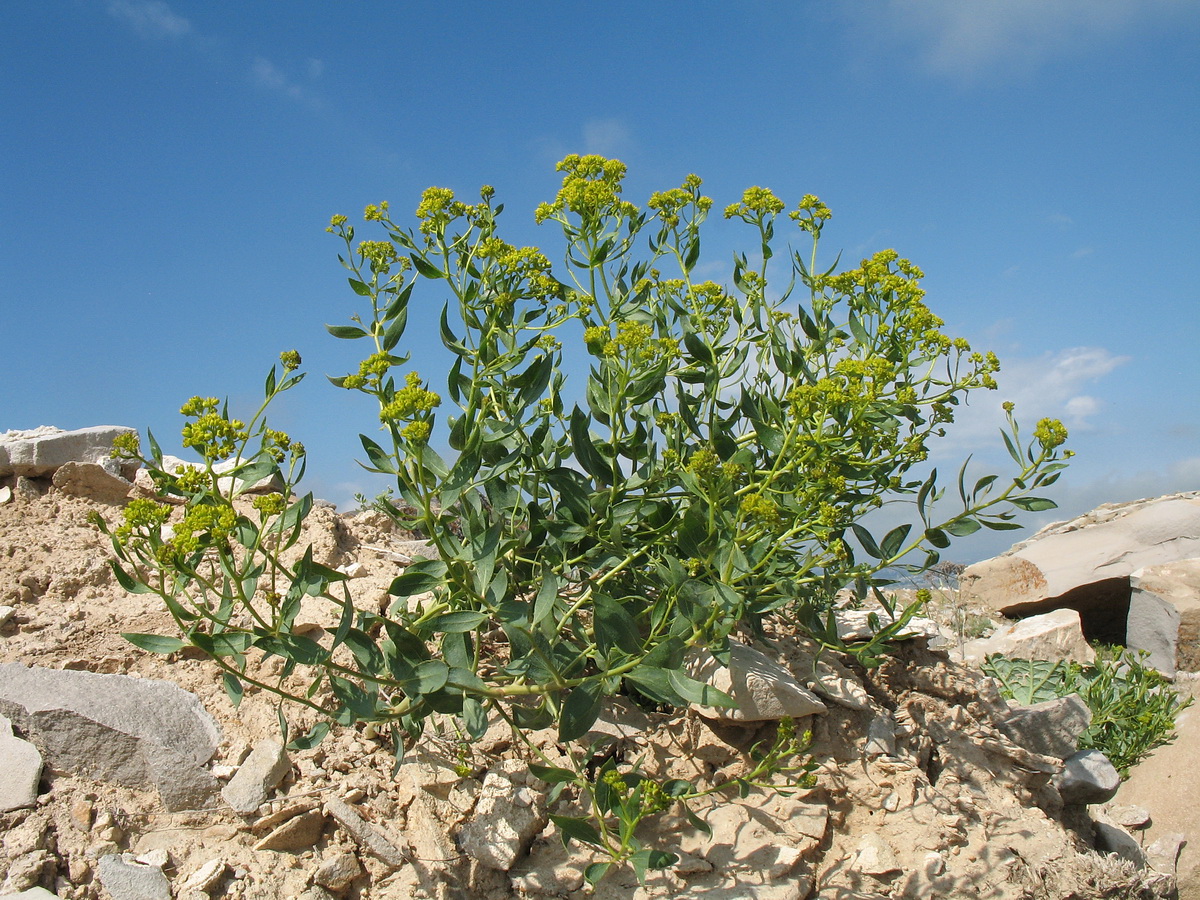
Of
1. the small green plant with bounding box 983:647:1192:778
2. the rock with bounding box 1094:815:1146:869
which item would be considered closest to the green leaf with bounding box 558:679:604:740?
the rock with bounding box 1094:815:1146:869

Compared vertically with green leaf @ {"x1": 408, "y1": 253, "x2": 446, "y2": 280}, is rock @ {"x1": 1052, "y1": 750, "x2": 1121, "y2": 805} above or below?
below

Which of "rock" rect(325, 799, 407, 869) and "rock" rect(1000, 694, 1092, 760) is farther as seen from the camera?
"rock" rect(1000, 694, 1092, 760)

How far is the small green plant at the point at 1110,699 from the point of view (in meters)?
6.02

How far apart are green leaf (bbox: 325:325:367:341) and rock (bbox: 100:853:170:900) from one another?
1869 millimetres

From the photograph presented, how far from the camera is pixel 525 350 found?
2.98 metres

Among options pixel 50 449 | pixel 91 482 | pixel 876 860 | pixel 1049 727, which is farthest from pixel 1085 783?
pixel 50 449

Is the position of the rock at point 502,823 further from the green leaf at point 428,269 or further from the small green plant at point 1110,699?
the small green plant at point 1110,699

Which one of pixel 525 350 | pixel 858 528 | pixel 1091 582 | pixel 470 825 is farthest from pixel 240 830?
pixel 1091 582

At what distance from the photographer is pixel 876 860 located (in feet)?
10.7

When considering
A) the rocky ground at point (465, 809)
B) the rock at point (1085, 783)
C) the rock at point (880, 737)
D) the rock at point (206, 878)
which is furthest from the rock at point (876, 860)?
the rock at point (206, 878)

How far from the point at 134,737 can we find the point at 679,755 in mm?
2034

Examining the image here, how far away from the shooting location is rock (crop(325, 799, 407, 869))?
2.96 m

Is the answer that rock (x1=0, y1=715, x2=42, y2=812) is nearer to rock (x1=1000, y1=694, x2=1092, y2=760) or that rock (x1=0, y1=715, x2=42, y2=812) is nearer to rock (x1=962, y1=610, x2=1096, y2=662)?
rock (x1=1000, y1=694, x2=1092, y2=760)

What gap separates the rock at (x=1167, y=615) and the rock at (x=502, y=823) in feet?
23.8
